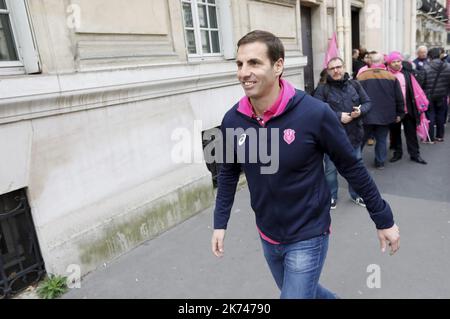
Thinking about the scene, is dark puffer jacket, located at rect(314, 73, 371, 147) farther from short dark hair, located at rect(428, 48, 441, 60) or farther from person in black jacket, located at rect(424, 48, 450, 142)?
short dark hair, located at rect(428, 48, 441, 60)

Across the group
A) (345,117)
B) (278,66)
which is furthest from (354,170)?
(345,117)

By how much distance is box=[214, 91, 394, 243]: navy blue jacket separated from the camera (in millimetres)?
1917

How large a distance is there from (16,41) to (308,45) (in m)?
7.01

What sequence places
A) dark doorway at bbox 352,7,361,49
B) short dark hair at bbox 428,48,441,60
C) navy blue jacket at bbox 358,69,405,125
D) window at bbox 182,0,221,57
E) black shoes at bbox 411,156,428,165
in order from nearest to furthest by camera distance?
window at bbox 182,0,221,57 < navy blue jacket at bbox 358,69,405,125 < black shoes at bbox 411,156,428,165 < short dark hair at bbox 428,48,441,60 < dark doorway at bbox 352,7,361,49

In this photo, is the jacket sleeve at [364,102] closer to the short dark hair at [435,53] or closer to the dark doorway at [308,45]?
the short dark hair at [435,53]

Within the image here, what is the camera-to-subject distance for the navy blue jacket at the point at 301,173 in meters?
1.92

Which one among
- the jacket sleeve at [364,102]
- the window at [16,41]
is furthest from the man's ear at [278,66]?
the jacket sleeve at [364,102]

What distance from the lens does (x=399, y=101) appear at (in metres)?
5.90

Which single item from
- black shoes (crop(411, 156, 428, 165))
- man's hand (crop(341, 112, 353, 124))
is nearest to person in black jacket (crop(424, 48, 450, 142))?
black shoes (crop(411, 156, 428, 165))

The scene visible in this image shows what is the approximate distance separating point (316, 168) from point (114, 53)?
8.86 feet

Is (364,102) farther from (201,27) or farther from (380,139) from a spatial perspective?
(201,27)

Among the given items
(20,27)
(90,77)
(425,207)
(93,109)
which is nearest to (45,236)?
(93,109)

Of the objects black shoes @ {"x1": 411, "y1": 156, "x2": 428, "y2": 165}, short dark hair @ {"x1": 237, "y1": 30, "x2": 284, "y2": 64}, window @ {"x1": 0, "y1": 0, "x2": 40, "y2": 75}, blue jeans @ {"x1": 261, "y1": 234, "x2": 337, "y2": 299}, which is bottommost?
black shoes @ {"x1": 411, "y1": 156, "x2": 428, "y2": 165}
